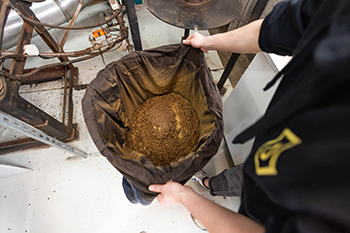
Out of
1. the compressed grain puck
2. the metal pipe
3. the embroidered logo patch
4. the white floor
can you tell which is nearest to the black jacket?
the embroidered logo patch

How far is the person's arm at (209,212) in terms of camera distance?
306mm

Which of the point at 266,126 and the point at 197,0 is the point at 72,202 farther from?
the point at 197,0

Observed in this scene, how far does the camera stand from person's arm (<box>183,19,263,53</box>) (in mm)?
493

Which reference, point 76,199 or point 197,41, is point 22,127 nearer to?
point 76,199

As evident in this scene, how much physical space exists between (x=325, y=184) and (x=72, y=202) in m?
1.06

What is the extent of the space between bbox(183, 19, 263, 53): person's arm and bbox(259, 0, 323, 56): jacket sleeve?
60 mm

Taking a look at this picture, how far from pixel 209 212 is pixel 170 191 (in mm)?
146

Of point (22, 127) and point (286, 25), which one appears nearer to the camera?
point (286, 25)

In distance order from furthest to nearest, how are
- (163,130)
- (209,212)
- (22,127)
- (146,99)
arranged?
(146,99), (163,130), (22,127), (209,212)

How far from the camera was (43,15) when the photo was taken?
3.27 feet

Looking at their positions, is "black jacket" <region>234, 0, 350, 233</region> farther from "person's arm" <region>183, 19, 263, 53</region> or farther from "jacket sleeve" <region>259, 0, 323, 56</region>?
"person's arm" <region>183, 19, 263, 53</region>

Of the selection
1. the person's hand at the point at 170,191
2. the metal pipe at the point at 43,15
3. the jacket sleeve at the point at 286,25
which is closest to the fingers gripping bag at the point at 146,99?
the person's hand at the point at 170,191

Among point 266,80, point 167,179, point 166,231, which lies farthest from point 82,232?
point 266,80

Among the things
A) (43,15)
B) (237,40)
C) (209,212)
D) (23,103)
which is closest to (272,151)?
(209,212)
